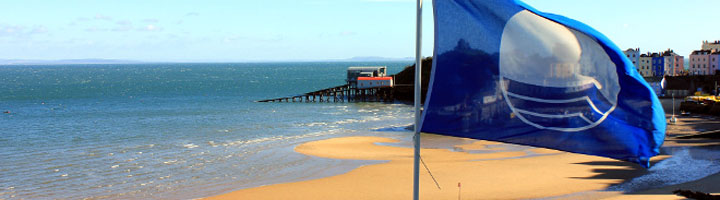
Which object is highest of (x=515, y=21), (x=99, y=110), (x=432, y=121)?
(x=515, y=21)

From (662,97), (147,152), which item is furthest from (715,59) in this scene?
(147,152)

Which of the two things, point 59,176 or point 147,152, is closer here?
point 59,176

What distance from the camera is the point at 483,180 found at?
26172 millimetres

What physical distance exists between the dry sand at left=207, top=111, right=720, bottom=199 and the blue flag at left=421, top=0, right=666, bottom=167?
14.2 meters

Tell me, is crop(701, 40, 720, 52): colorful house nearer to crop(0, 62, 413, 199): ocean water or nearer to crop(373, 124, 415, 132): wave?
crop(0, 62, 413, 199): ocean water

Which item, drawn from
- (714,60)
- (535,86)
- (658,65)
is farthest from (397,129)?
(714,60)

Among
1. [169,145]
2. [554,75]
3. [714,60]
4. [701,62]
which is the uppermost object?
[554,75]

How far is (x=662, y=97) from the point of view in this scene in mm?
70562

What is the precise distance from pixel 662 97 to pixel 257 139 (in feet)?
149

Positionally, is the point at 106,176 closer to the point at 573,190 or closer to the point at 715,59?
the point at 573,190

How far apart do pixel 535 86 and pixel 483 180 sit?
61.2 feet

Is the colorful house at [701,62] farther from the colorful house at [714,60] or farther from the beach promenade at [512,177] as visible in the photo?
the beach promenade at [512,177]

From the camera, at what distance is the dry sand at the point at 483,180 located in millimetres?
23422

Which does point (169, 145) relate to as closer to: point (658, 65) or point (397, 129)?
point (397, 129)
